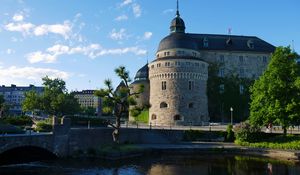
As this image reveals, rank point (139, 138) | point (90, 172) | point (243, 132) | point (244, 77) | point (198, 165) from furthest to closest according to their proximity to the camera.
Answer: point (244, 77), point (139, 138), point (243, 132), point (198, 165), point (90, 172)

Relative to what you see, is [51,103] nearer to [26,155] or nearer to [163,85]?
[163,85]

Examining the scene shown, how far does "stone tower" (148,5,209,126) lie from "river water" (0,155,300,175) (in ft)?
80.6

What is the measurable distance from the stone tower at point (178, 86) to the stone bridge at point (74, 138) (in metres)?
13.4

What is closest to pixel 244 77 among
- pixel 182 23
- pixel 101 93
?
pixel 182 23

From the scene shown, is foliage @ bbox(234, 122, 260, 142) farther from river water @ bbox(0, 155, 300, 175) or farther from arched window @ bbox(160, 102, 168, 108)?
arched window @ bbox(160, 102, 168, 108)

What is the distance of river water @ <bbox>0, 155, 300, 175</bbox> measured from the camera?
2621 centimetres

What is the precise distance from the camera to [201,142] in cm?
4309

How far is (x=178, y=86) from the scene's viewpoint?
58094 mm

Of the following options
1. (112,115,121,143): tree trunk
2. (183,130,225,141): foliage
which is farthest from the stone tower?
(112,115,121,143): tree trunk

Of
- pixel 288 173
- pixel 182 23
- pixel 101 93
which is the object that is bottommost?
pixel 288 173

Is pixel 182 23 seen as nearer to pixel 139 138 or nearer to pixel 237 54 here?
pixel 237 54

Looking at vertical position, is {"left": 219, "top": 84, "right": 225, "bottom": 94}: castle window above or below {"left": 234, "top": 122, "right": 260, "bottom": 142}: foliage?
above

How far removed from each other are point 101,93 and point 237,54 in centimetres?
4284

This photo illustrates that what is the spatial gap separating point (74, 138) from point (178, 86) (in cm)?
2767
